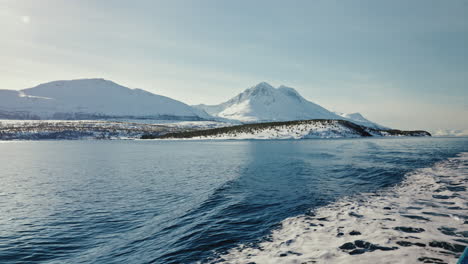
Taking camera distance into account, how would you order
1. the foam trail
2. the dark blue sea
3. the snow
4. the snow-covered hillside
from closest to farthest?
the foam trail → the dark blue sea → the snow → the snow-covered hillside

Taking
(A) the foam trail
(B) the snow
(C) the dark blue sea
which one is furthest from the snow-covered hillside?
(A) the foam trail

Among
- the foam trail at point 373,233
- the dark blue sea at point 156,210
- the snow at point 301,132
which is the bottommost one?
the dark blue sea at point 156,210

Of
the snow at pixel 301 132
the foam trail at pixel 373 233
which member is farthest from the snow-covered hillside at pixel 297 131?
the foam trail at pixel 373 233

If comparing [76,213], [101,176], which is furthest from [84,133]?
[76,213]

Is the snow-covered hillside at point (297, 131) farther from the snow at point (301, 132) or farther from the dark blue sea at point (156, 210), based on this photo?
the dark blue sea at point (156, 210)

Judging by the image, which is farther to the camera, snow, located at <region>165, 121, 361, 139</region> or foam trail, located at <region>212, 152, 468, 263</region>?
snow, located at <region>165, 121, 361, 139</region>

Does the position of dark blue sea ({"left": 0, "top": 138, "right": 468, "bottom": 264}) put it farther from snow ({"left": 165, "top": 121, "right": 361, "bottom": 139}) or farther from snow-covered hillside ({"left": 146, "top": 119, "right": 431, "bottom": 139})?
snow-covered hillside ({"left": 146, "top": 119, "right": 431, "bottom": 139})

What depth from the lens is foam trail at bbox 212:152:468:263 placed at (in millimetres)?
6516

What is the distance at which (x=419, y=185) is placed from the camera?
48.1 ft

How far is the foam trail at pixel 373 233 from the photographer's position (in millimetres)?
6516

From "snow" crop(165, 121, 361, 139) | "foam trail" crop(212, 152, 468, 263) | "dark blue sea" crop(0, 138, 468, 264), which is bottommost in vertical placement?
"dark blue sea" crop(0, 138, 468, 264)

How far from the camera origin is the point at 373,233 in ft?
25.9

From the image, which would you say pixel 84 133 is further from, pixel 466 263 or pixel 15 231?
pixel 466 263

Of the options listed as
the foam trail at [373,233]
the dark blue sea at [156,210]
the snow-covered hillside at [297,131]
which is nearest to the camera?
the foam trail at [373,233]
